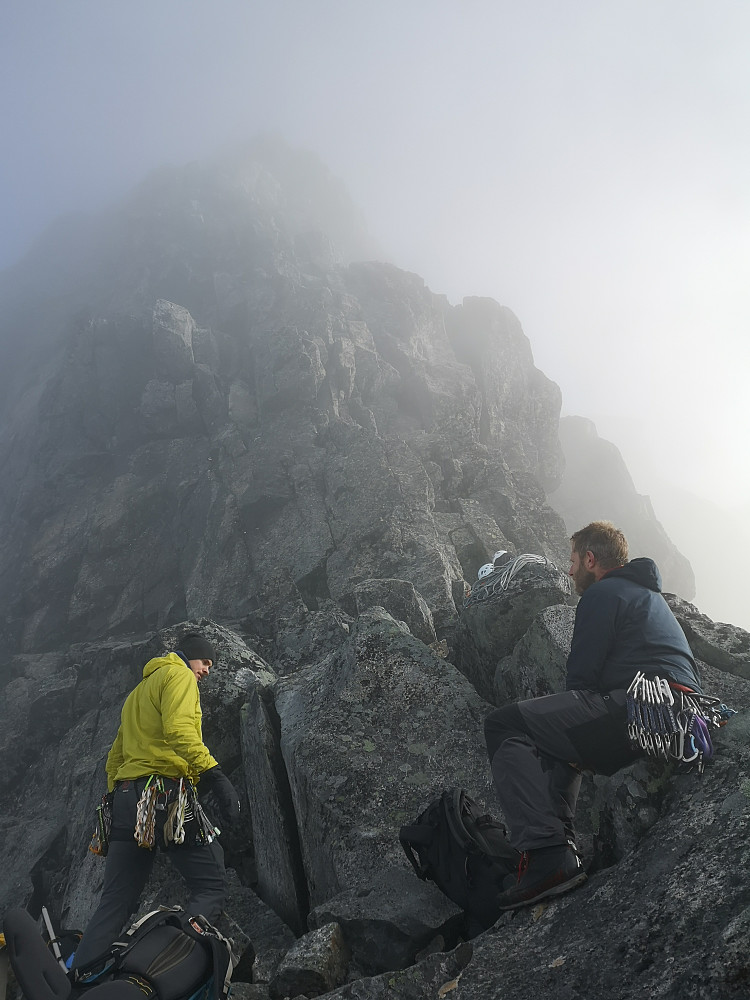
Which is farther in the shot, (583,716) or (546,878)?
(583,716)

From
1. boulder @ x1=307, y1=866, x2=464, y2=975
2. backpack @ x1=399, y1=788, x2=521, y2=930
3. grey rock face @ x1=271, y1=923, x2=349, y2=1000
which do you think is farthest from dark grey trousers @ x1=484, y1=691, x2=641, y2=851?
grey rock face @ x1=271, y1=923, x2=349, y2=1000

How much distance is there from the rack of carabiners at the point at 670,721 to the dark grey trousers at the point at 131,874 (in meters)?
5.56

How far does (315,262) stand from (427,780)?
7716 centimetres

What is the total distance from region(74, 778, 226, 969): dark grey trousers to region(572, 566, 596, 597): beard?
19.5 feet

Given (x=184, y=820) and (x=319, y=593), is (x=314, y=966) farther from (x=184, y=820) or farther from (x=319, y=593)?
(x=319, y=593)

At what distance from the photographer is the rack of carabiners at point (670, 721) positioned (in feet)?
15.4

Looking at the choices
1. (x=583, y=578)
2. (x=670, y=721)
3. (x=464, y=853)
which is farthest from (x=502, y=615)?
(x=670, y=721)

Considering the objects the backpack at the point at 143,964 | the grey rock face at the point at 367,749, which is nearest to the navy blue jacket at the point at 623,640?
the grey rock face at the point at 367,749

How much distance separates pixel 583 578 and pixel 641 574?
785 mm

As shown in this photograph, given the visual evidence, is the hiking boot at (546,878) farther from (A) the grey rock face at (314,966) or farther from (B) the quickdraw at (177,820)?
(B) the quickdraw at (177,820)

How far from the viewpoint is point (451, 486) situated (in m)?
33.9

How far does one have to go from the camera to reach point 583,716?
5.23m

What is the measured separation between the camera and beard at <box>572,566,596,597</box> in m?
6.38

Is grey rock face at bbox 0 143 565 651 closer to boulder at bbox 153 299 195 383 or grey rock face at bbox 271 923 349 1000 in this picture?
boulder at bbox 153 299 195 383
